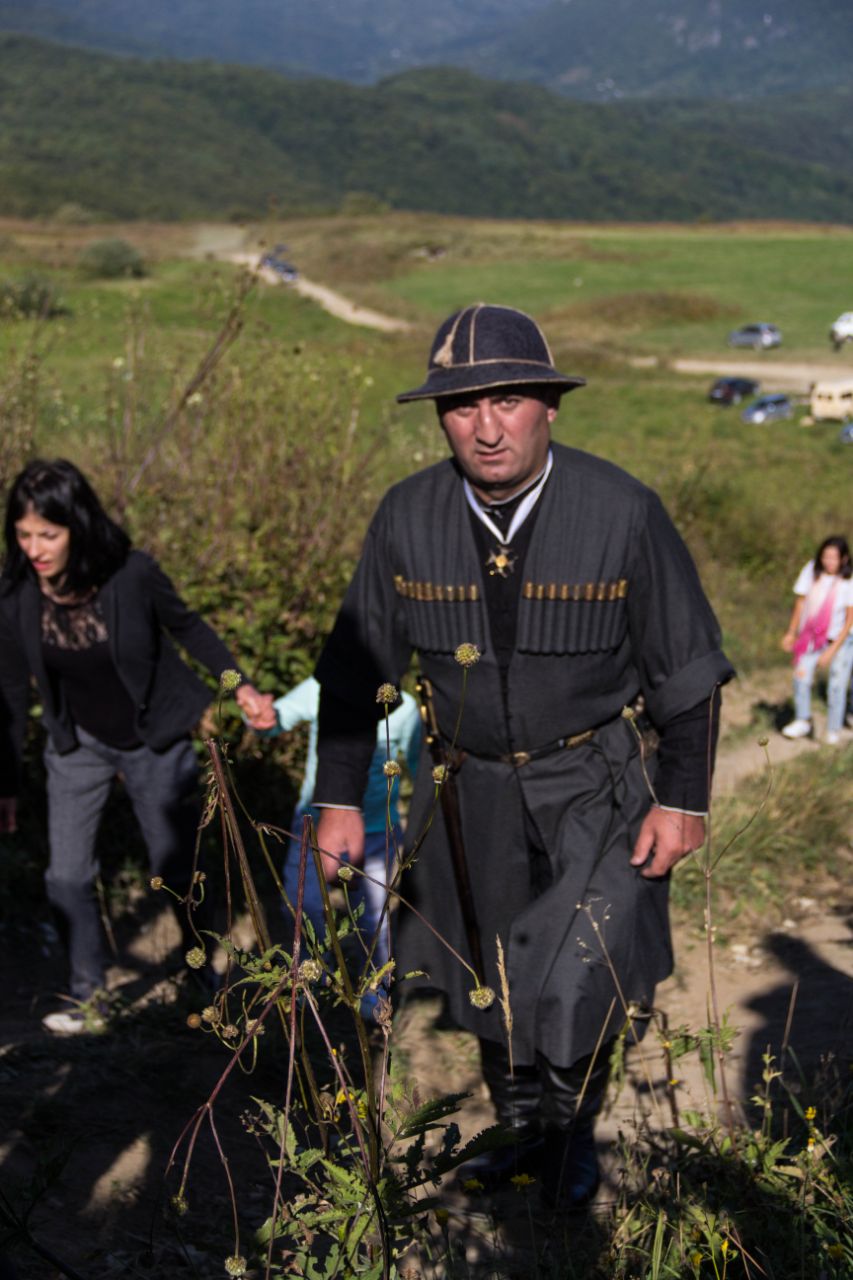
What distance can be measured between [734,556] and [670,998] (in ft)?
29.4

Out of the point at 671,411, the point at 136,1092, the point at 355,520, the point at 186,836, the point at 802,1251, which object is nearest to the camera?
the point at 802,1251

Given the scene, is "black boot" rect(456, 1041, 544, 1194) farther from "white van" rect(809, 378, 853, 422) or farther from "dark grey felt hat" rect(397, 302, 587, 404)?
"white van" rect(809, 378, 853, 422)

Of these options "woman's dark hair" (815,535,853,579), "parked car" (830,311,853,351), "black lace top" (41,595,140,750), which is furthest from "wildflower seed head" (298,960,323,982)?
"parked car" (830,311,853,351)

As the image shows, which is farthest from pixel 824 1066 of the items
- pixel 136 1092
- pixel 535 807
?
pixel 136 1092

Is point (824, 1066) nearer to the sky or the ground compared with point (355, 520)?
nearer to the ground

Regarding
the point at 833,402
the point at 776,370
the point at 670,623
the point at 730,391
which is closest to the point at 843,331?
the point at 776,370

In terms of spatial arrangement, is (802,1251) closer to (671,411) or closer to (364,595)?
(364,595)

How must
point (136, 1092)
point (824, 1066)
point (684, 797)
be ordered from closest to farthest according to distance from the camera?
point (824, 1066) → point (684, 797) → point (136, 1092)

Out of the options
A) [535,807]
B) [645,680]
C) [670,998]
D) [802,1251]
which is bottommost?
[670,998]

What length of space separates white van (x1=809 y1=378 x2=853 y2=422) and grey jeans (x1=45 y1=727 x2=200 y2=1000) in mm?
27765

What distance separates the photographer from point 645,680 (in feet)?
10.4

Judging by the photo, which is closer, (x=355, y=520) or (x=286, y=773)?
(x=286, y=773)

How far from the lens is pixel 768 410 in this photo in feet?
98.8

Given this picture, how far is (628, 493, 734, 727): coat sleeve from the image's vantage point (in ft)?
10.1
